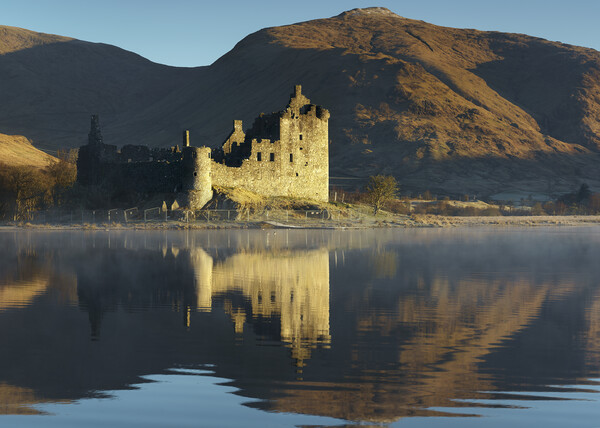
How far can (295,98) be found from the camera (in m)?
82.4

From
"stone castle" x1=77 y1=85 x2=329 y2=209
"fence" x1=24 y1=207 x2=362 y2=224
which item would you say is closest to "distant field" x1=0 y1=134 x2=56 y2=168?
"stone castle" x1=77 y1=85 x2=329 y2=209

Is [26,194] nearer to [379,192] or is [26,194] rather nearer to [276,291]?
[379,192]

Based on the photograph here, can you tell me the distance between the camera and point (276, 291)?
78.0ft

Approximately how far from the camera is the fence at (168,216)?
64500 mm

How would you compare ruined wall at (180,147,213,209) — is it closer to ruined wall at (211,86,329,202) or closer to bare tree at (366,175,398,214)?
ruined wall at (211,86,329,202)

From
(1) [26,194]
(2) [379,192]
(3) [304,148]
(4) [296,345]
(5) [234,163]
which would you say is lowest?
(4) [296,345]

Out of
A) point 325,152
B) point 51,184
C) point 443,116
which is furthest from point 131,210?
point 443,116

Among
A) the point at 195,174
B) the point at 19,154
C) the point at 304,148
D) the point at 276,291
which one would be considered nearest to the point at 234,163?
the point at 195,174

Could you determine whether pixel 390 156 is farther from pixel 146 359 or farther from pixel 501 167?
pixel 146 359

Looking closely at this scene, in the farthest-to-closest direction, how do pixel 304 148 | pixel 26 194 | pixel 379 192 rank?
pixel 379 192 < pixel 304 148 < pixel 26 194

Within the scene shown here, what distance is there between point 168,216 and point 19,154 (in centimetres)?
8781

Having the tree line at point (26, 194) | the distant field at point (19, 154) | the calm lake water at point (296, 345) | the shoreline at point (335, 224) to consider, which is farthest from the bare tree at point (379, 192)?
the distant field at point (19, 154)

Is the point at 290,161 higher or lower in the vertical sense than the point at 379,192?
higher

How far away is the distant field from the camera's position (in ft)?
436
